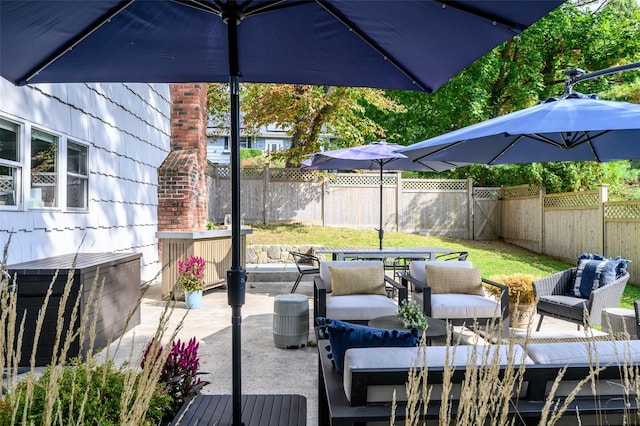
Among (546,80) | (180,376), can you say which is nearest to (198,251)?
(180,376)

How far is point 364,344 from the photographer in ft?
6.59

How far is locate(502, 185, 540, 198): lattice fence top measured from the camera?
11.5 m

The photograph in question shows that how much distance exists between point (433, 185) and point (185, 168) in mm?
8089

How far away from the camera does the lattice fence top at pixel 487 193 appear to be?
513 inches

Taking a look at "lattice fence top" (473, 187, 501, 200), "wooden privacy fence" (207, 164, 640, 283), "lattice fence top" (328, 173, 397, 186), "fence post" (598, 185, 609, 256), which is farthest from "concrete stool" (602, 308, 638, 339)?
"lattice fence top" (473, 187, 501, 200)

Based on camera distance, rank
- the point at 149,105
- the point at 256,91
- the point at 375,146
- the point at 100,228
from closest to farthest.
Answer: the point at 100,228 → the point at 375,146 → the point at 149,105 → the point at 256,91

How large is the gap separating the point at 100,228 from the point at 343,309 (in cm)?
361

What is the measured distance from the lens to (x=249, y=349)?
4.21 metres

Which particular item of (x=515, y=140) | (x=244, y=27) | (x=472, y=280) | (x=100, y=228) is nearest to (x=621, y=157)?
(x=515, y=140)

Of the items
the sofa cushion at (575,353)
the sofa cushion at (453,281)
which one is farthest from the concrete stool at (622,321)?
the sofa cushion at (575,353)

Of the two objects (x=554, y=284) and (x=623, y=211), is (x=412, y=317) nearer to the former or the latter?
(x=554, y=284)

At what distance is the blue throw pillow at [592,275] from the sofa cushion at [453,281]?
44.8 inches

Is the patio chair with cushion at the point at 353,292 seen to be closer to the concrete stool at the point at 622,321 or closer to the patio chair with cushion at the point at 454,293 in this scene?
the patio chair with cushion at the point at 454,293

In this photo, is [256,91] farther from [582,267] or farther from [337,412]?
[337,412]
